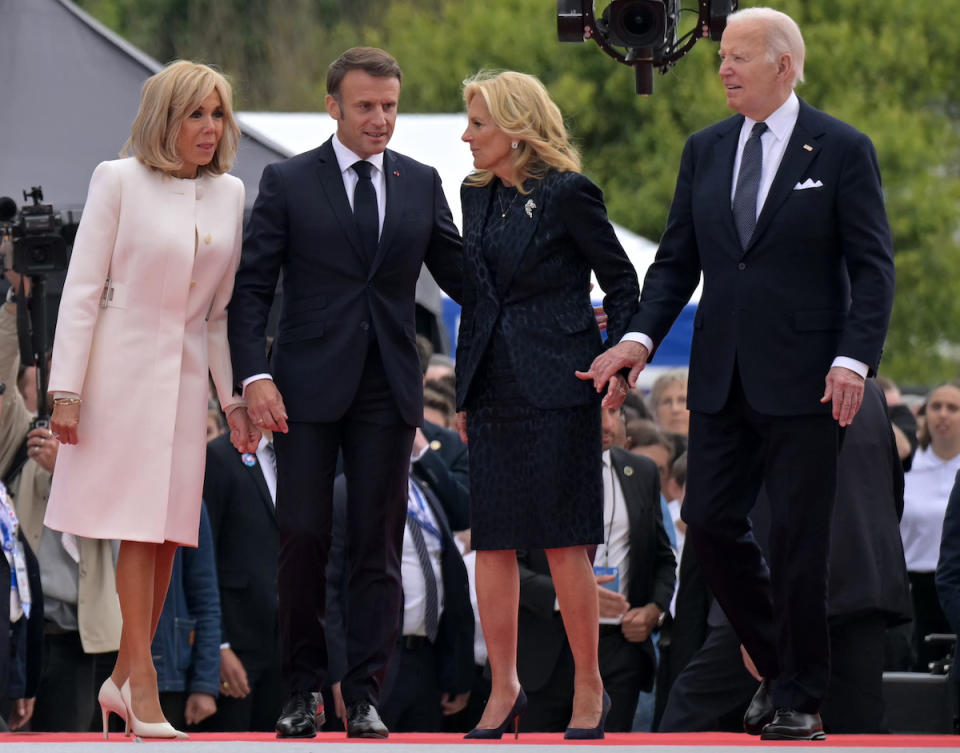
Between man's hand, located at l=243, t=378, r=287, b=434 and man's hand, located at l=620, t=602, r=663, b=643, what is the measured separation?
2.53 m

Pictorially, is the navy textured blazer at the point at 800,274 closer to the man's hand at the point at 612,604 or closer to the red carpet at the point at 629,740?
the red carpet at the point at 629,740

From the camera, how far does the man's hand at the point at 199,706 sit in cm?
796

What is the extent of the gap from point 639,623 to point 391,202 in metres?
2.62

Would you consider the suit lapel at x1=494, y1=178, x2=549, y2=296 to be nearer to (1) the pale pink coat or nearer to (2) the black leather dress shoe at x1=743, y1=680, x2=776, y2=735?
(1) the pale pink coat

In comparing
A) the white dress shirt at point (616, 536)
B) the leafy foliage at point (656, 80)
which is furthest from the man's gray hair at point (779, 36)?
the leafy foliage at point (656, 80)

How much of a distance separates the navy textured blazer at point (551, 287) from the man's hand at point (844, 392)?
73cm

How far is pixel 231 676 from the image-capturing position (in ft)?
26.8

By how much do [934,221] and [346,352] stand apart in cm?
2411

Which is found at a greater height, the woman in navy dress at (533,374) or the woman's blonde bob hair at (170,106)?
the woman's blonde bob hair at (170,106)

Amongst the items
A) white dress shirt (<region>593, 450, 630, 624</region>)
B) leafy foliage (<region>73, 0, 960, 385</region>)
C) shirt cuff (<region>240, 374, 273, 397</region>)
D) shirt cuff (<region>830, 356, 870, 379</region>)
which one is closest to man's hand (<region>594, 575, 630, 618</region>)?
white dress shirt (<region>593, 450, 630, 624</region>)

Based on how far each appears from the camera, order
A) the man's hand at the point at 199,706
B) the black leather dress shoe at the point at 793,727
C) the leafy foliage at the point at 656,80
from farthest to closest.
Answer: the leafy foliage at the point at 656,80 < the man's hand at the point at 199,706 < the black leather dress shoe at the point at 793,727

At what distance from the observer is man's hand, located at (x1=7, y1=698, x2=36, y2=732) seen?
738 centimetres

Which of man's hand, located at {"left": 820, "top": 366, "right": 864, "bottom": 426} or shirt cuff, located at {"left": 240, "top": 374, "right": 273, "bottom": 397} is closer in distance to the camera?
man's hand, located at {"left": 820, "top": 366, "right": 864, "bottom": 426}

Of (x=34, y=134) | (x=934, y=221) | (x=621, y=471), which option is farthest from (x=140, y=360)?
(x=934, y=221)
